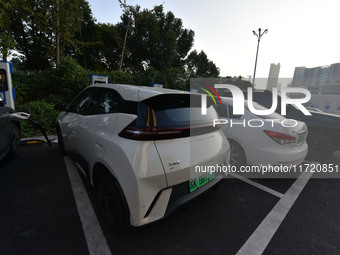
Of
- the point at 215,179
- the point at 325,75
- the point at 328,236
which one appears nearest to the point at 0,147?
the point at 215,179

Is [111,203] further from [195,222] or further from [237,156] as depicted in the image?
[237,156]

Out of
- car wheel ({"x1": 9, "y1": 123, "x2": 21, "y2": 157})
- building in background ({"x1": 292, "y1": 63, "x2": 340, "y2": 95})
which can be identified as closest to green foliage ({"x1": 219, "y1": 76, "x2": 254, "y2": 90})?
building in background ({"x1": 292, "y1": 63, "x2": 340, "y2": 95})

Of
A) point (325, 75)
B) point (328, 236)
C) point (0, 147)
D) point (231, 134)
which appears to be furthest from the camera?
point (325, 75)

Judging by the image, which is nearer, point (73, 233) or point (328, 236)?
point (73, 233)

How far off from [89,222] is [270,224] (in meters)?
2.25

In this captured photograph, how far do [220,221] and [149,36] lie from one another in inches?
978

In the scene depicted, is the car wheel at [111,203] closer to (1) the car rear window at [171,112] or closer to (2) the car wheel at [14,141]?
(1) the car rear window at [171,112]

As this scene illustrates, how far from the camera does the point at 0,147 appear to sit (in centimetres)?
300

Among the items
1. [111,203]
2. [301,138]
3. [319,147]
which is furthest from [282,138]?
[111,203]

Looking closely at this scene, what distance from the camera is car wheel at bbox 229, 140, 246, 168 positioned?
3.43 metres

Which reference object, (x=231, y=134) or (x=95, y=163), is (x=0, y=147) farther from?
(x=231, y=134)

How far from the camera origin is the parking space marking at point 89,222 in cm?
178

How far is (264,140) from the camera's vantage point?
3154 millimetres

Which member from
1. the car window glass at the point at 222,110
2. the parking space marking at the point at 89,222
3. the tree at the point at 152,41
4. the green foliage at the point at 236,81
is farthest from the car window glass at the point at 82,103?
the green foliage at the point at 236,81
